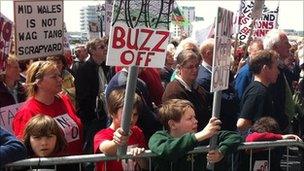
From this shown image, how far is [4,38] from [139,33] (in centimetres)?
123

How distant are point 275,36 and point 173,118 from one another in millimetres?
3104

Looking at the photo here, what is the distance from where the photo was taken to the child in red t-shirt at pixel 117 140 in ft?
11.7

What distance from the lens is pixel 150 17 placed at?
139 inches

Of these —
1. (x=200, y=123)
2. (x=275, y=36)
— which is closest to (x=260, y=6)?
(x=275, y=36)

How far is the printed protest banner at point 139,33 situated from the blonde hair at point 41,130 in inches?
31.3

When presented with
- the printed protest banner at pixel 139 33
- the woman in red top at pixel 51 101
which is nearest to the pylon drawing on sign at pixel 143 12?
the printed protest banner at pixel 139 33

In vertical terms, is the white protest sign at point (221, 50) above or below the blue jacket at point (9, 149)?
above

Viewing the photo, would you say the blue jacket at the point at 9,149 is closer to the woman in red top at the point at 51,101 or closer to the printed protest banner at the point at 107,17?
the woman in red top at the point at 51,101

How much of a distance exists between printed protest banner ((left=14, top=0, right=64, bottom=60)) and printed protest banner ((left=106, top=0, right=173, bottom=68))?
1926 millimetres

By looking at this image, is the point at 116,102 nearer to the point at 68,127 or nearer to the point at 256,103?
the point at 68,127

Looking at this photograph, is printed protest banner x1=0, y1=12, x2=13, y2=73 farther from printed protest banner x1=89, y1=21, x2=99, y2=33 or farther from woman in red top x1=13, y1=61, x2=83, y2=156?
printed protest banner x1=89, y1=21, x2=99, y2=33

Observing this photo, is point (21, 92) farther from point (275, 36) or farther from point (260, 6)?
point (260, 6)

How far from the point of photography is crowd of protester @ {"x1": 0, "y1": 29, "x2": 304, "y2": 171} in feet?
12.6

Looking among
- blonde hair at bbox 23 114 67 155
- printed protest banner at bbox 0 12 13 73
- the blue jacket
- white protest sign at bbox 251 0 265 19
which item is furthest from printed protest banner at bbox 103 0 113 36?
the blue jacket
